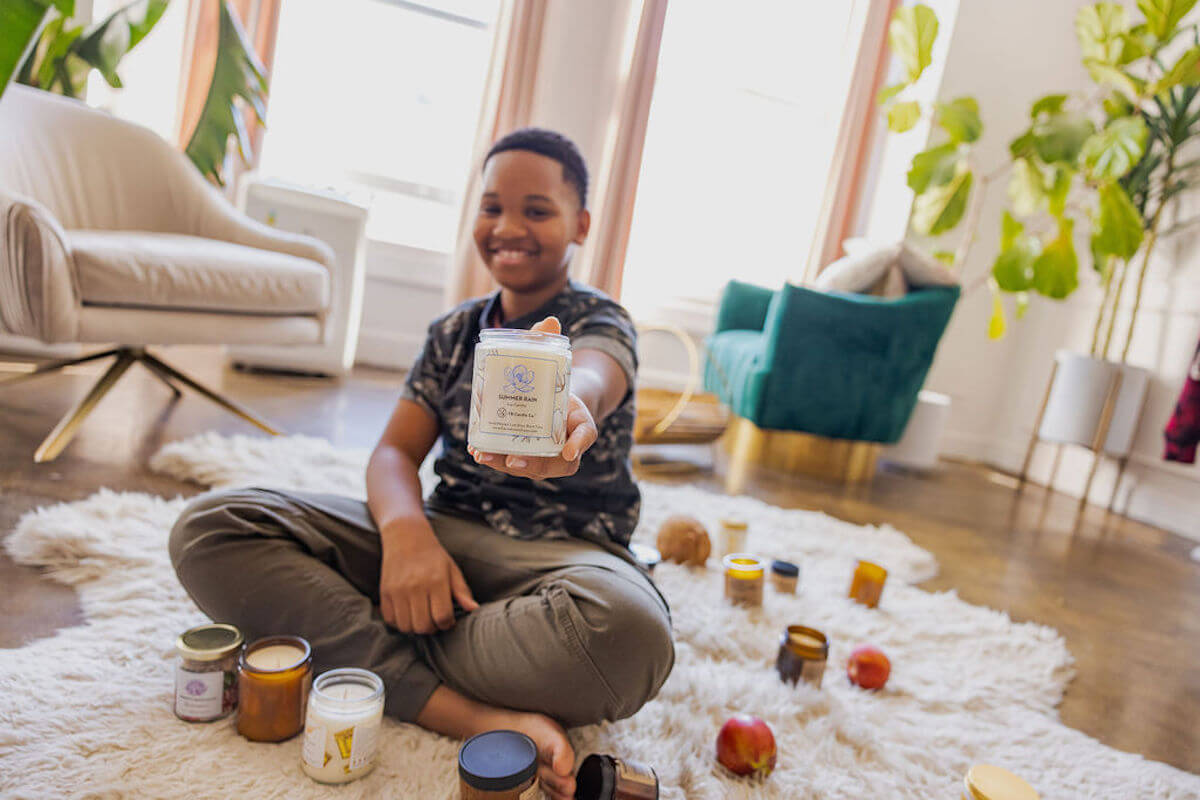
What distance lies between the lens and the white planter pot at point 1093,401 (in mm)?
2912

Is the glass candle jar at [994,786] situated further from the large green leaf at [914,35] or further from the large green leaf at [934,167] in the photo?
the large green leaf at [914,35]

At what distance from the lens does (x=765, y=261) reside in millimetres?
4238

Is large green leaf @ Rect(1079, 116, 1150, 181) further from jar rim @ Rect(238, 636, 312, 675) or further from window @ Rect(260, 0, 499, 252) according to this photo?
jar rim @ Rect(238, 636, 312, 675)

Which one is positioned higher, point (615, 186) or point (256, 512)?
point (615, 186)

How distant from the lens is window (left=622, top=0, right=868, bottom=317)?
3916mm

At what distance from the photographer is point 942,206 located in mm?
3127

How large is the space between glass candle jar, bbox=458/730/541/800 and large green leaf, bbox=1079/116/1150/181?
2.83 m

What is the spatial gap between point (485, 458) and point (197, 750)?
0.52 meters

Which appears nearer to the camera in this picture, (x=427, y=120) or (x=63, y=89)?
(x=63, y=89)

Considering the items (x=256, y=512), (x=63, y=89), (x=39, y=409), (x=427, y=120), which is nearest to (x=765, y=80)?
(x=427, y=120)

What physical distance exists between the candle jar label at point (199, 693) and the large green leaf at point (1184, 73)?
130 inches

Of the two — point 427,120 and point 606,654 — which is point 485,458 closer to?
point 606,654

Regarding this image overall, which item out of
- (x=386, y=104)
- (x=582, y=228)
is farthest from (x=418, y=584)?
(x=386, y=104)

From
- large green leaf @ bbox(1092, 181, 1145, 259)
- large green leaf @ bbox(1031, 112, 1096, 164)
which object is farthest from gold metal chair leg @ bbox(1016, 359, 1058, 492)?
large green leaf @ bbox(1031, 112, 1096, 164)
